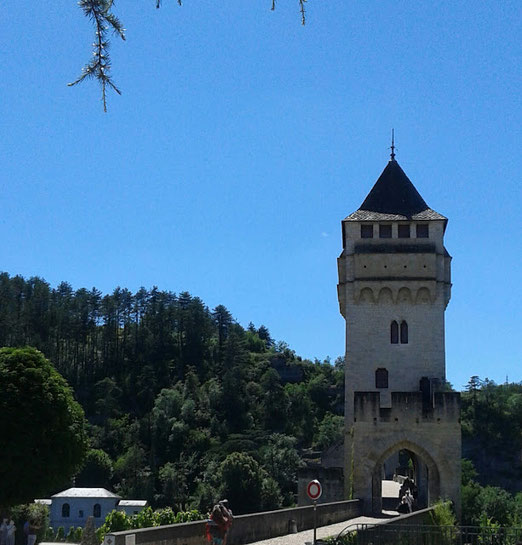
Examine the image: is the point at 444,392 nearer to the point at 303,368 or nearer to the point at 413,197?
the point at 413,197

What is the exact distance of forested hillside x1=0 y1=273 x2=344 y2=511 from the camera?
372ft

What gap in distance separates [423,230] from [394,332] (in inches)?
181

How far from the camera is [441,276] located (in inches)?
1442

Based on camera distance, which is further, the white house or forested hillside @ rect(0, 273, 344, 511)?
forested hillside @ rect(0, 273, 344, 511)

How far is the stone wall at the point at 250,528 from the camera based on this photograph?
14438mm

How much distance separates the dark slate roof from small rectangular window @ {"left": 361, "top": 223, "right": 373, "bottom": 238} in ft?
1.00

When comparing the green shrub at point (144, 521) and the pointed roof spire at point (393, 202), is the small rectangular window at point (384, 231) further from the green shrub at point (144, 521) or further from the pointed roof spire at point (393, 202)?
the green shrub at point (144, 521)

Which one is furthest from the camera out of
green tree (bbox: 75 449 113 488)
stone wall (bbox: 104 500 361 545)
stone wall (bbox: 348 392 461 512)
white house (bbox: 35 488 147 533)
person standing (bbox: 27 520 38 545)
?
green tree (bbox: 75 449 113 488)

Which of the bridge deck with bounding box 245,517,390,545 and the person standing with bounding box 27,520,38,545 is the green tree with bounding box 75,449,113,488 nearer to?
the person standing with bounding box 27,520,38,545

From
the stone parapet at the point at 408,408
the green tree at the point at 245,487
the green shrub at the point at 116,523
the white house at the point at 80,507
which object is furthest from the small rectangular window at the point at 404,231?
the green tree at the point at 245,487

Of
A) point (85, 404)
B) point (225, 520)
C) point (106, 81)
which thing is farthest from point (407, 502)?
point (85, 404)

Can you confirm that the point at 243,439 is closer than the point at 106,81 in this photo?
No

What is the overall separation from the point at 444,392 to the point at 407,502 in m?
4.43

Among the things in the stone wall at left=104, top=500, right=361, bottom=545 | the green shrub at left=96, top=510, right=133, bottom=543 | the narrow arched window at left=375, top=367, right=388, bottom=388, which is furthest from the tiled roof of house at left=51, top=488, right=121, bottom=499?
the stone wall at left=104, top=500, right=361, bottom=545
